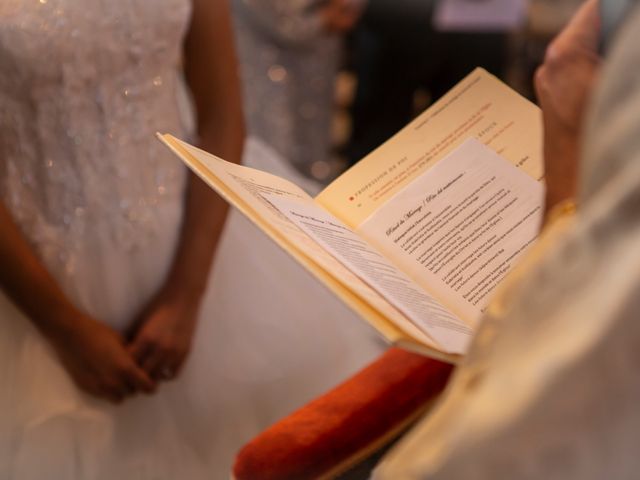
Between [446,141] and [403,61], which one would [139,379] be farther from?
[403,61]

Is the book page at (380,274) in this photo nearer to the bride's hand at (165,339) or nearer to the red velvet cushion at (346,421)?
the red velvet cushion at (346,421)

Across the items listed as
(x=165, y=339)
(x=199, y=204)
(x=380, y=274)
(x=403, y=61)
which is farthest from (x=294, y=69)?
(x=380, y=274)

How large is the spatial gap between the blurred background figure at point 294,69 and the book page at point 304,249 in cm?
122

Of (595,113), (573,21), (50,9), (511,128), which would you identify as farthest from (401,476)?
(50,9)

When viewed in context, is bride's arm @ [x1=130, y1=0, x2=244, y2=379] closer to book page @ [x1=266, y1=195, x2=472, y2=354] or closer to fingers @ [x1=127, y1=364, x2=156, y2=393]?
fingers @ [x1=127, y1=364, x2=156, y2=393]

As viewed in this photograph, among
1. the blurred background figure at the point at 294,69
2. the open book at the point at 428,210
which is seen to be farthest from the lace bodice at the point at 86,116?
the blurred background figure at the point at 294,69

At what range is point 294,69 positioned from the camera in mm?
1800

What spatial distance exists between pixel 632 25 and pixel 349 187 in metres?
0.36

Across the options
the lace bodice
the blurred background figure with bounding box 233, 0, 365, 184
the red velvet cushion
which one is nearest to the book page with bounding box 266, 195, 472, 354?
the red velvet cushion

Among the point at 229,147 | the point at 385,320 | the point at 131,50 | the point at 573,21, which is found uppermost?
the point at 573,21

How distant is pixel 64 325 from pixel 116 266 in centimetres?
11

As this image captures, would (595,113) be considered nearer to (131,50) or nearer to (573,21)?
(573,21)

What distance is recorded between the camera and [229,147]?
0.95 m

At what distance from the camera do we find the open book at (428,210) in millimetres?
479
